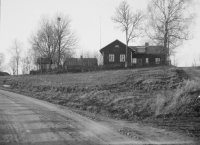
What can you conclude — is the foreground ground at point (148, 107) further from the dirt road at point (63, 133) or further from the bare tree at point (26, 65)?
the bare tree at point (26, 65)

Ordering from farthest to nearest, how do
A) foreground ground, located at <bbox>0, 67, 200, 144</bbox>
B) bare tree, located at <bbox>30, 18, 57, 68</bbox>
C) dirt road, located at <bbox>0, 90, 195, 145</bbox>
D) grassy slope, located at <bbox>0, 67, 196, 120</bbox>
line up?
bare tree, located at <bbox>30, 18, 57, 68</bbox>
grassy slope, located at <bbox>0, 67, 196, 120</bbox>
foreground ground, located at <bbox>0, 67, 200, 144</bbox>
dirt road, located at <bbox>0, 90, 195, 145</bbox>

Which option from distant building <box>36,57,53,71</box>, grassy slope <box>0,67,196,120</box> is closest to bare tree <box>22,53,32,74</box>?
distant building <box>36,57,53,71</box>

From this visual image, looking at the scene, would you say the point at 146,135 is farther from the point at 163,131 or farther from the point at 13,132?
the point at 13,132

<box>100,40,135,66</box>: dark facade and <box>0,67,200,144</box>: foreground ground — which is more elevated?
<box>100,40,135,66</box>: dark facade

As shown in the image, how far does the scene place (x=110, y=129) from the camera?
9211 millimetres

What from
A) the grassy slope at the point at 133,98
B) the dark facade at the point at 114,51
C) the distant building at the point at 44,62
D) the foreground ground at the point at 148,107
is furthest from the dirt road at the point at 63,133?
the distant building at the point at 44,62

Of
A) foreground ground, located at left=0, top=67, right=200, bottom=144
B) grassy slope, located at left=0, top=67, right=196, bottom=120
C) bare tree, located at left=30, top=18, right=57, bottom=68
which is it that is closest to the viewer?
foreground ground, located at left=0, top=67, right=200, bottom=144

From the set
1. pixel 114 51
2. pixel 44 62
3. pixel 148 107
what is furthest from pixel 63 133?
pixel 44 62

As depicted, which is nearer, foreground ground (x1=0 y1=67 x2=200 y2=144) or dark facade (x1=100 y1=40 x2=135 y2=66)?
foreground ground (x1=0 y1=67 x2=200 y2=144)

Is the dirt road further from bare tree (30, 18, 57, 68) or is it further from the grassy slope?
bare tree (30, 18, 57, 68)

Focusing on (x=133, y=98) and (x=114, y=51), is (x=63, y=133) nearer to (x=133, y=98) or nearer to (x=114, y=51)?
(x=133, y=98)

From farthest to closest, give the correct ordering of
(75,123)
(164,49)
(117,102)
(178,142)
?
(164,49) → (117,102) → (75,123) → (178,142)

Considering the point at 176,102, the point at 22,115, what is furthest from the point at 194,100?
the point at 22,115

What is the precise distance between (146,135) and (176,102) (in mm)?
4397
